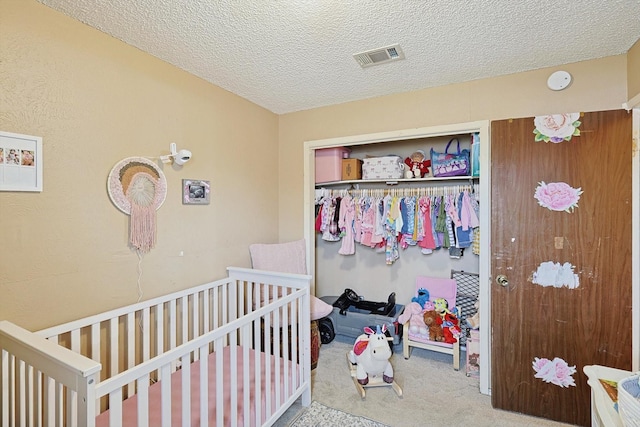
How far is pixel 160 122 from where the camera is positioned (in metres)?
1.92

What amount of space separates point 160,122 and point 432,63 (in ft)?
5.87

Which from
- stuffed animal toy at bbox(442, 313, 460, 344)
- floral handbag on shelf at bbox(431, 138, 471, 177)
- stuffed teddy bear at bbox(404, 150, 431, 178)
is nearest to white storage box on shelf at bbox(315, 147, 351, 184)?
stuffed teddy bear at bbox(404, 150, 431, 178)

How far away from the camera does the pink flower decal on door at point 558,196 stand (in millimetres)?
1848

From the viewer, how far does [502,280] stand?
201 cm

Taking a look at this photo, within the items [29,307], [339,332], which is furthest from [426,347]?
[29,307]

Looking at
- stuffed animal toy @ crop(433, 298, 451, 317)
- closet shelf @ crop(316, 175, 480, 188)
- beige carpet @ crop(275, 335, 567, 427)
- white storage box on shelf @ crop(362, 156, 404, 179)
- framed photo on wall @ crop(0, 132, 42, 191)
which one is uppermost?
white storage box on shelf @ crop(362, 156, 404, 179)

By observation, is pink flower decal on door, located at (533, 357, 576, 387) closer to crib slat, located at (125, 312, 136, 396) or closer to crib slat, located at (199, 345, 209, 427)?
crib slat, located at (199, 345, 209, 427)

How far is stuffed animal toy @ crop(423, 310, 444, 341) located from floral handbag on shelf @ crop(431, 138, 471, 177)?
1255 millimetres

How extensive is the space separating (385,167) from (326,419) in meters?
2.12

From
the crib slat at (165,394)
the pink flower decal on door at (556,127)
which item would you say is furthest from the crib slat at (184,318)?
the pink flower decal on door at (556,127)

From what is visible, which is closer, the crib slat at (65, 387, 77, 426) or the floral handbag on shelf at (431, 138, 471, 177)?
the crib slat at (65, 387, 77, 426)

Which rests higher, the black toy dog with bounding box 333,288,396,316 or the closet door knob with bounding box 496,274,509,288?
the closet door knob with bounding box 496,274,509,288

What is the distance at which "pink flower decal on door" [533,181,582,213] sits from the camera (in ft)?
6.06

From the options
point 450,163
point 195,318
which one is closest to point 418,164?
point 450,163
